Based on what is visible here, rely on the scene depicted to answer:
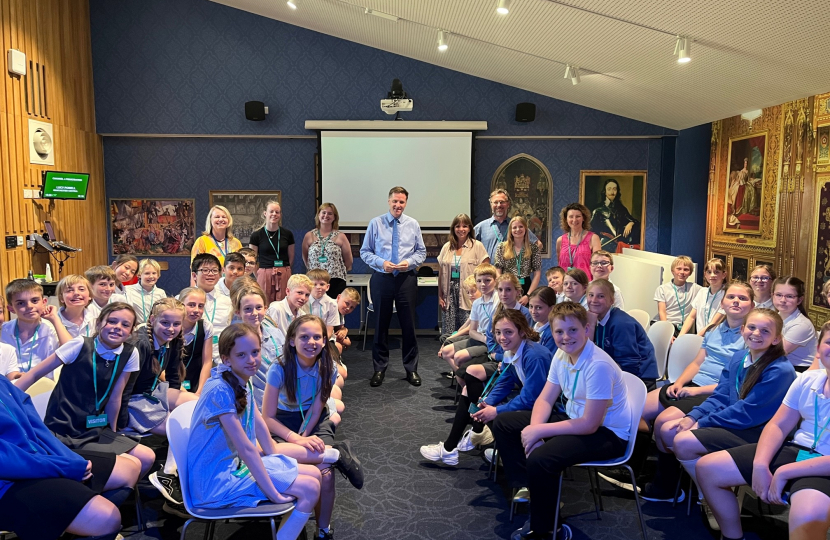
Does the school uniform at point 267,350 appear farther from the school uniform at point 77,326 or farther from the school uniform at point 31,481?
the school uniform at point 31,481

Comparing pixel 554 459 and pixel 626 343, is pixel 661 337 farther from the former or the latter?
pixel 554 459

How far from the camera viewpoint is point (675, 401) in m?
3.35

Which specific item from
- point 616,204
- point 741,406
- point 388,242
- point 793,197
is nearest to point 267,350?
point 388,242

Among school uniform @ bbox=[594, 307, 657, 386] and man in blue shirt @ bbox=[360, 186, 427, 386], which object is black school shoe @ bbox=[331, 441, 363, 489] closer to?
school uniform @ bbox=[594, 307, 657, 386]

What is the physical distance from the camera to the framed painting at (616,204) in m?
7.69

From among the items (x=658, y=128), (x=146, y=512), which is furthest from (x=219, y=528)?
(x=658, y=128)

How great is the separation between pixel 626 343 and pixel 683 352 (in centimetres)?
53

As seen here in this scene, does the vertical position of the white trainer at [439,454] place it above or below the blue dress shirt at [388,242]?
below

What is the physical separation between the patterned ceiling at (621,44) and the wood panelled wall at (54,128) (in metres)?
1.85

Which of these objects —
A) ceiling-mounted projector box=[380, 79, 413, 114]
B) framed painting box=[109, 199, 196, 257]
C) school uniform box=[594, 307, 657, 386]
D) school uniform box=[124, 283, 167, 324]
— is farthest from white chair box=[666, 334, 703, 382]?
framed painting box=[109, 199, 196, 257]

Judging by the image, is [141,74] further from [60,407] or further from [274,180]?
[60,407]

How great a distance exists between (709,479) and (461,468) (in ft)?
4.92

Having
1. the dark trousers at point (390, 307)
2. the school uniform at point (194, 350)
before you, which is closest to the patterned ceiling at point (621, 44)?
the dark trousers at point (390, 307)

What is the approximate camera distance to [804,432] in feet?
8.17
